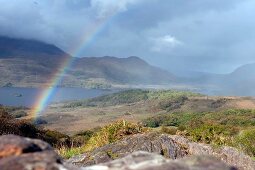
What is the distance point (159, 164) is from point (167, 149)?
425 inches

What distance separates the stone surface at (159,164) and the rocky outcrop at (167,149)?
865cm

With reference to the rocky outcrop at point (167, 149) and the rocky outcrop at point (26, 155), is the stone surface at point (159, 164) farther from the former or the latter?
the rocky outcrop at point (167, 149)

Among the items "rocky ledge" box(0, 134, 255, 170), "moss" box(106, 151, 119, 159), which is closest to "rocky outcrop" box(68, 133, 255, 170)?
"moss" box(106, 151, 119, 159)

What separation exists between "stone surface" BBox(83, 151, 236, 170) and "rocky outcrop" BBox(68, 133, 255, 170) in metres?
8.65

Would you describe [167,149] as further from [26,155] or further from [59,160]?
[26,155]

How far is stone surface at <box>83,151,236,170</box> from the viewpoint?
507cm

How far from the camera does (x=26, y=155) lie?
528 centimetres

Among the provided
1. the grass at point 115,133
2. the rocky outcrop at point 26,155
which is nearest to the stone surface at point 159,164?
the rocky outcrop at point 26,155

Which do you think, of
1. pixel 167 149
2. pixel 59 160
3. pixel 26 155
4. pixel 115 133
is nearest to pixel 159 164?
pixel 59 160

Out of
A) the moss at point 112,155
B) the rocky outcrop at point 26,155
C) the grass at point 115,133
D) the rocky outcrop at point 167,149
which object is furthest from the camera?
the grass at point 115,133

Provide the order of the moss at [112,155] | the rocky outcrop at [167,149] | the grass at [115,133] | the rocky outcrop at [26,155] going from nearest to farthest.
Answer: the rocky outcrop at [26,155], the moss at [112,155], the rocky outcrop at [167,149], the grass at [115,133]

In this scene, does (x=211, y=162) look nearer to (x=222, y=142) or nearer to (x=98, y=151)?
(x=98, y=151)

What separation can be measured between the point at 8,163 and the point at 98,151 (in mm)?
10219

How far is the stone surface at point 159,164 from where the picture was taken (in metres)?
5.07
